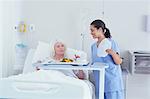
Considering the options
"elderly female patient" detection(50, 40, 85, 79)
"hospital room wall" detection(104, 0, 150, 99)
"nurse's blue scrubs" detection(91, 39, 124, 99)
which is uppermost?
"hospital room wall" detection(104, 0, 150, 99)

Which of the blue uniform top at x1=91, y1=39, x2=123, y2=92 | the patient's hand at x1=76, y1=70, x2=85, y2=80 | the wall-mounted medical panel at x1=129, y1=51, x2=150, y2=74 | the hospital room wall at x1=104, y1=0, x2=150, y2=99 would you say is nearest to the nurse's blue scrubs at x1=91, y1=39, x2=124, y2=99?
the blue uniform top at x1=91, y1=39, x2=123, y2=92

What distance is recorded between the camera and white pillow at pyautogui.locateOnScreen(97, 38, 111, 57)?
2.55 m

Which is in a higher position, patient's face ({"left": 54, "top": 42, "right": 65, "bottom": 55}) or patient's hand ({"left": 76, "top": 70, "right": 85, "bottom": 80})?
patient's face ({"left": 54, "top": 42, "right": 65, "bottom": 55})

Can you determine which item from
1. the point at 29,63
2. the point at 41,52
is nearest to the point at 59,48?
the point at 41,52

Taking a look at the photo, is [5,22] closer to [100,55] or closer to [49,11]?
[49,11]

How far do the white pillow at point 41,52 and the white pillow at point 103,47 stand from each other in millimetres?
735

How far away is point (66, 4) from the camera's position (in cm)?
338

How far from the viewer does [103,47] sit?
2570 millimetres

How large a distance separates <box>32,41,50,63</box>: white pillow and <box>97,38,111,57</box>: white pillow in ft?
2.41

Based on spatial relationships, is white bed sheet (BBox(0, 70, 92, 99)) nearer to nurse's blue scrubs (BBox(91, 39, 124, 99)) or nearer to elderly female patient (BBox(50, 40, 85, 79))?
nurse's blue scrubs (BBox(91, 39, 124, 99))

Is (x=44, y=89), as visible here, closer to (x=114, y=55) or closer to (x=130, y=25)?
(x=114, y=55)

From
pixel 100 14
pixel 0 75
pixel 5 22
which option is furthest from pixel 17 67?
pixel 100 14

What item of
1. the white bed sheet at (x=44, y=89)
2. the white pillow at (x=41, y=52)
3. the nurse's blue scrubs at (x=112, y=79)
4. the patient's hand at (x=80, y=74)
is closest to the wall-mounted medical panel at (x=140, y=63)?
the nurse's blue scrubs at (x=112, y=79)

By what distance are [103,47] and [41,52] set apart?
87cm
